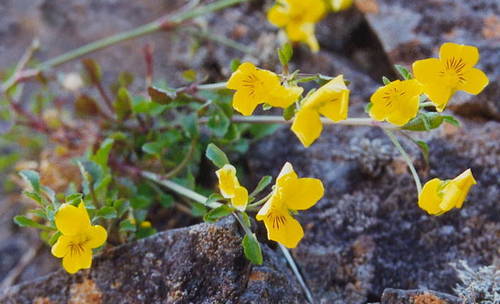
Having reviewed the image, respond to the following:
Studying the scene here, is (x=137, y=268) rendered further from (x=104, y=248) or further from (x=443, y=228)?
(x=443, y=228)

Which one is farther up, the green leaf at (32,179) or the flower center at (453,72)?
the flower center at (453,72)

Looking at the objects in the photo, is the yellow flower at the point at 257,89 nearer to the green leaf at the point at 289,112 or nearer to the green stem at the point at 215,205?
the green leaf at the point at 289,112

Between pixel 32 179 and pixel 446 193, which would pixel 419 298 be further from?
pixel 32 179

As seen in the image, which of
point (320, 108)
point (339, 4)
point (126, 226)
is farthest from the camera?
point (339, 4)

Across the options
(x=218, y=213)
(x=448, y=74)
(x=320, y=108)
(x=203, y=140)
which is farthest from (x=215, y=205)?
(x=448, y=74)

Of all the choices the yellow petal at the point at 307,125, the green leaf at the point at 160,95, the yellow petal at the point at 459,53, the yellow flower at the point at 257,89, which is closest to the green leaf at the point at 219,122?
the green leaf at the point at 160,95

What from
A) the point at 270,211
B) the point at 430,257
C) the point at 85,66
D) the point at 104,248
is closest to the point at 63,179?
the point at 85,66
